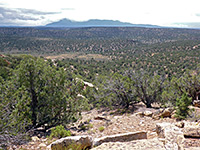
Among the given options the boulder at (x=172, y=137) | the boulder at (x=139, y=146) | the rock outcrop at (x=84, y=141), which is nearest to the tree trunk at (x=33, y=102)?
the rock outcrop at (x=84, y=141)

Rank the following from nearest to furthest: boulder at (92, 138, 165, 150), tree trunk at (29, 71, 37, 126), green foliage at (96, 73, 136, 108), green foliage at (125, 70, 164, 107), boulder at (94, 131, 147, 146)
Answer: boulder at (92, 138, 165, 150) < boulder at (94, 131, 147, 146) < tree trunk at (29, 71, 37, 126) < green foliage at (96, 73, 136, 108) < green foliage at (125, 70, 164, 107)

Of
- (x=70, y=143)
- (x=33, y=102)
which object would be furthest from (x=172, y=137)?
(x=33, y=102)

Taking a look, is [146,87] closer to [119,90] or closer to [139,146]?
[119,90]

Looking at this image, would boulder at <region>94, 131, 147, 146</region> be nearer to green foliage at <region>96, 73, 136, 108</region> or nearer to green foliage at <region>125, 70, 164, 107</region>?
green foliage at <region>96, 73, 136, 108</region>

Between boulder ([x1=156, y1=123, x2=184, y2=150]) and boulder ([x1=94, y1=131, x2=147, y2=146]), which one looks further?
boulder ([x1=94, y1=131, x2=147, y2=146])

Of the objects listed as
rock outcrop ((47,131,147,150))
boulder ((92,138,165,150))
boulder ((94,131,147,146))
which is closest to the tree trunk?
rock outcrop ((47,131,147,150))

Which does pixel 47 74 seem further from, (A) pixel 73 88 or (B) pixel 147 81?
(B) pixel 147 81

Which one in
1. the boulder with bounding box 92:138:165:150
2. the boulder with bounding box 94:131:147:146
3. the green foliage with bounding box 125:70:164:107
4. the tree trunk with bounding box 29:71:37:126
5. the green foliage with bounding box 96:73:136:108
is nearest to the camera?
the boulder with bounding box 92:138:165:150

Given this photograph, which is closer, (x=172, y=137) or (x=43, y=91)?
(x=172, y=137)

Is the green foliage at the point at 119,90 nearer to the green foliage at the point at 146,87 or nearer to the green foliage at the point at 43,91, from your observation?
the green foliage at the point at 146,87

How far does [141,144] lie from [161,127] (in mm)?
1460

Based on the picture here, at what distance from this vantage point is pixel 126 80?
14.5 metres

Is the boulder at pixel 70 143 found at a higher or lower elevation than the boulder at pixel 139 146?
lower

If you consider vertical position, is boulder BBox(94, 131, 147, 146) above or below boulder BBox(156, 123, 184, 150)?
below
